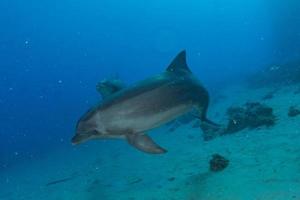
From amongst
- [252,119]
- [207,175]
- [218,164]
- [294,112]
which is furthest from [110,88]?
[294,112]

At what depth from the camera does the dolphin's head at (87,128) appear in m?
5.33

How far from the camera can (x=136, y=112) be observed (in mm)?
5359

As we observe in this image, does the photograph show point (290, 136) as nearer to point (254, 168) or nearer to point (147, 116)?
point (254, 168)

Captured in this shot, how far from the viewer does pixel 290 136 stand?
9.64m

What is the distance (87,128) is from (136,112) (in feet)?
2.15

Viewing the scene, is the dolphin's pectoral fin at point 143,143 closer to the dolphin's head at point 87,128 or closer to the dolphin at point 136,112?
the dolphin at point 136,112

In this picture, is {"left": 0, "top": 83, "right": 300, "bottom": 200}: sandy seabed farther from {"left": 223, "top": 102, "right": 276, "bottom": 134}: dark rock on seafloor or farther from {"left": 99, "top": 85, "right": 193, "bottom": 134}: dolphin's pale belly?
{"left": 99, "top": 85, "right": 193, "bottom": 134}: dolphin's pale belly

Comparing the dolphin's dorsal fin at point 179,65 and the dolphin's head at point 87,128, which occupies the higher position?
the dolphin's dorsal fin at point 179,65

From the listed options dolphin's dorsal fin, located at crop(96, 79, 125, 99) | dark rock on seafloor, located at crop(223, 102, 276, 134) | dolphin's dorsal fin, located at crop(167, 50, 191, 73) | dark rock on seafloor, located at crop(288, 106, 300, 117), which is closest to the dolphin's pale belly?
dolphin's dorsal fin, located at crop(96, 79, 125, 99)

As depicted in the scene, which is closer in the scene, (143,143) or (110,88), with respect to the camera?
(143,143)

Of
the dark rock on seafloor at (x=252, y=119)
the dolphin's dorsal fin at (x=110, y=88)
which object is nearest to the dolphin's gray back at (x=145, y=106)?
the dolphin's dorsal fin at (x=110, y=88)

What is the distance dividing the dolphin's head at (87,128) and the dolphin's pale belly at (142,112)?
0.11 m

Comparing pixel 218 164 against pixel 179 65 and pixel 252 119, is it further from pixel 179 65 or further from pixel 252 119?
pixel 252 119

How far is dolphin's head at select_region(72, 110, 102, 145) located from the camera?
533 centimetres
